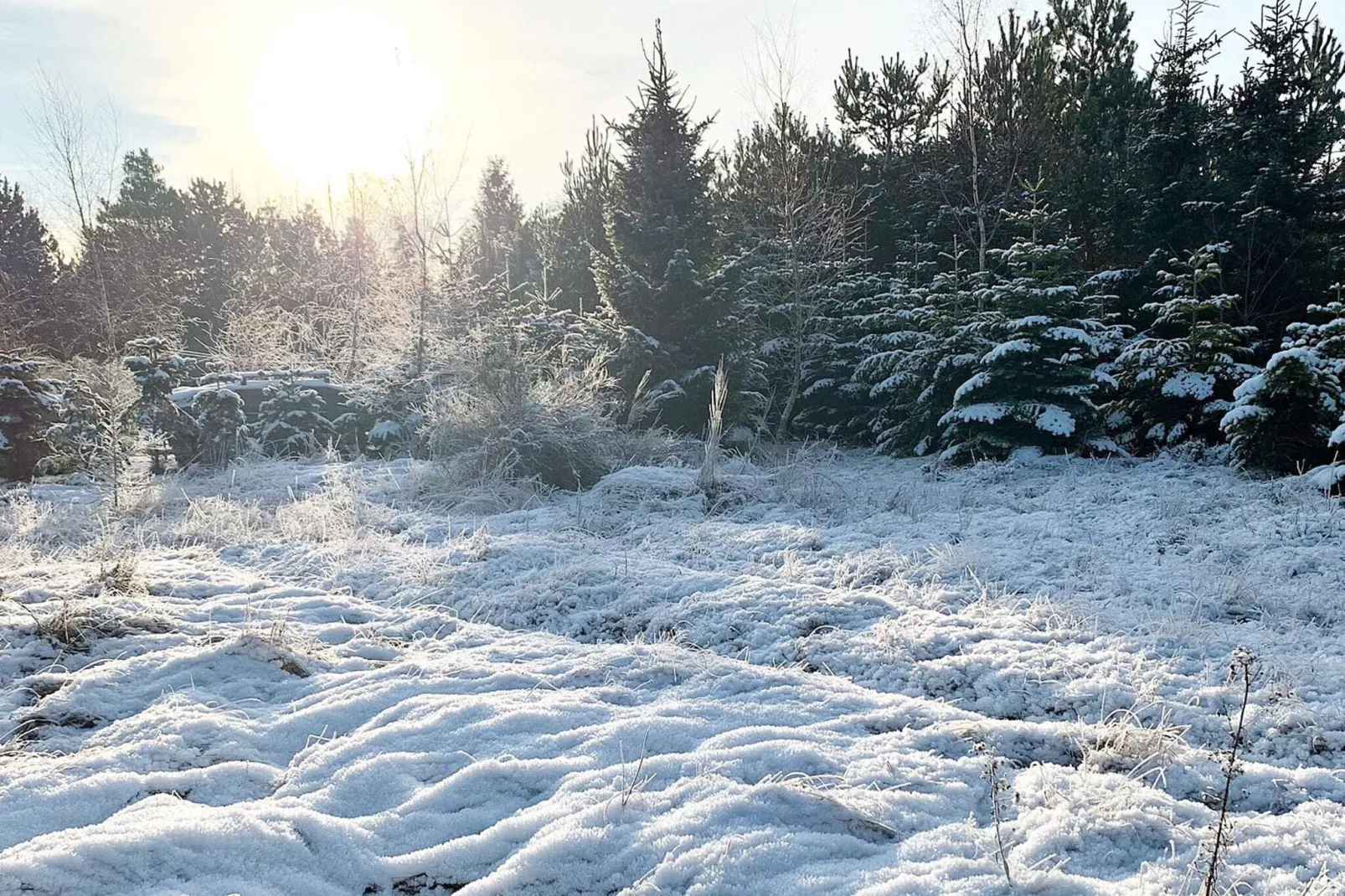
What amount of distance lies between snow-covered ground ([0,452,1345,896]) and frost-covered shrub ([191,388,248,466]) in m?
5.59

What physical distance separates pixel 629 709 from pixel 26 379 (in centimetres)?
1261

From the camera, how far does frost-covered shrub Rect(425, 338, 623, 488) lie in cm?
846

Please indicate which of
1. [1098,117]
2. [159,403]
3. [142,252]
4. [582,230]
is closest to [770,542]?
[159,403]

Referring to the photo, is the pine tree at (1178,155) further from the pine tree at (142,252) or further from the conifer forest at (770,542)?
the pine tree at (142,252)

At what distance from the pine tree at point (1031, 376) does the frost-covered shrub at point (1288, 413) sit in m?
1.61

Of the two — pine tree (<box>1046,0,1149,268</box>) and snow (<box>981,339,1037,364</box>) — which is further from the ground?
pine tree (<box>1046,0,1149,268</box>)

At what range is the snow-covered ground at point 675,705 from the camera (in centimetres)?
192

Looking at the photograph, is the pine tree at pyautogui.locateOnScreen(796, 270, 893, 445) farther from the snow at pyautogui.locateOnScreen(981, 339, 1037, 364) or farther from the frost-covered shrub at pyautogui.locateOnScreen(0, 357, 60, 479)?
the frost-covered shrub at pyautogui.locateOnScreen(0, 357, 60, 479)

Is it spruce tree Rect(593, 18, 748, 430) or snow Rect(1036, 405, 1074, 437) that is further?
spruce tree Rect(593, 18, 748, 430)

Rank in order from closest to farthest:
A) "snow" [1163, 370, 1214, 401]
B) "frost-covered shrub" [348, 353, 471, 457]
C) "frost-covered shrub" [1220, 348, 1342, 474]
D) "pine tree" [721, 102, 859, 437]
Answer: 1. "frost-covered shrub" [1220, 348, 1342, 474]
2. "snow" [1163, 370, 1214, 401]
3. "frost-covered shrub" [348, 353, 471, 457]
4. "pine tree" [721, 102, 859, 437]

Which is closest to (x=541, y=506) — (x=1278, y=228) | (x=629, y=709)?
(x=629, y=709)

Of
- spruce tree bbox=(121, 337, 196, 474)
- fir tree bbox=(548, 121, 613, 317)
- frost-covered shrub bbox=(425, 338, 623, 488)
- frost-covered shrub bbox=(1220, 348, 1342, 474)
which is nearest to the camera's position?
frost-covered shrub bbox=(1220, 348, 1342, 474)

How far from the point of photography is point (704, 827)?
6.72 ft

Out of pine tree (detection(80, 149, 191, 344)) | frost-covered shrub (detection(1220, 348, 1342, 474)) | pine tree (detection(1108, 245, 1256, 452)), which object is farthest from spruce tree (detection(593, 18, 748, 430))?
pine tree (detection(80, 149, 191, 344))
